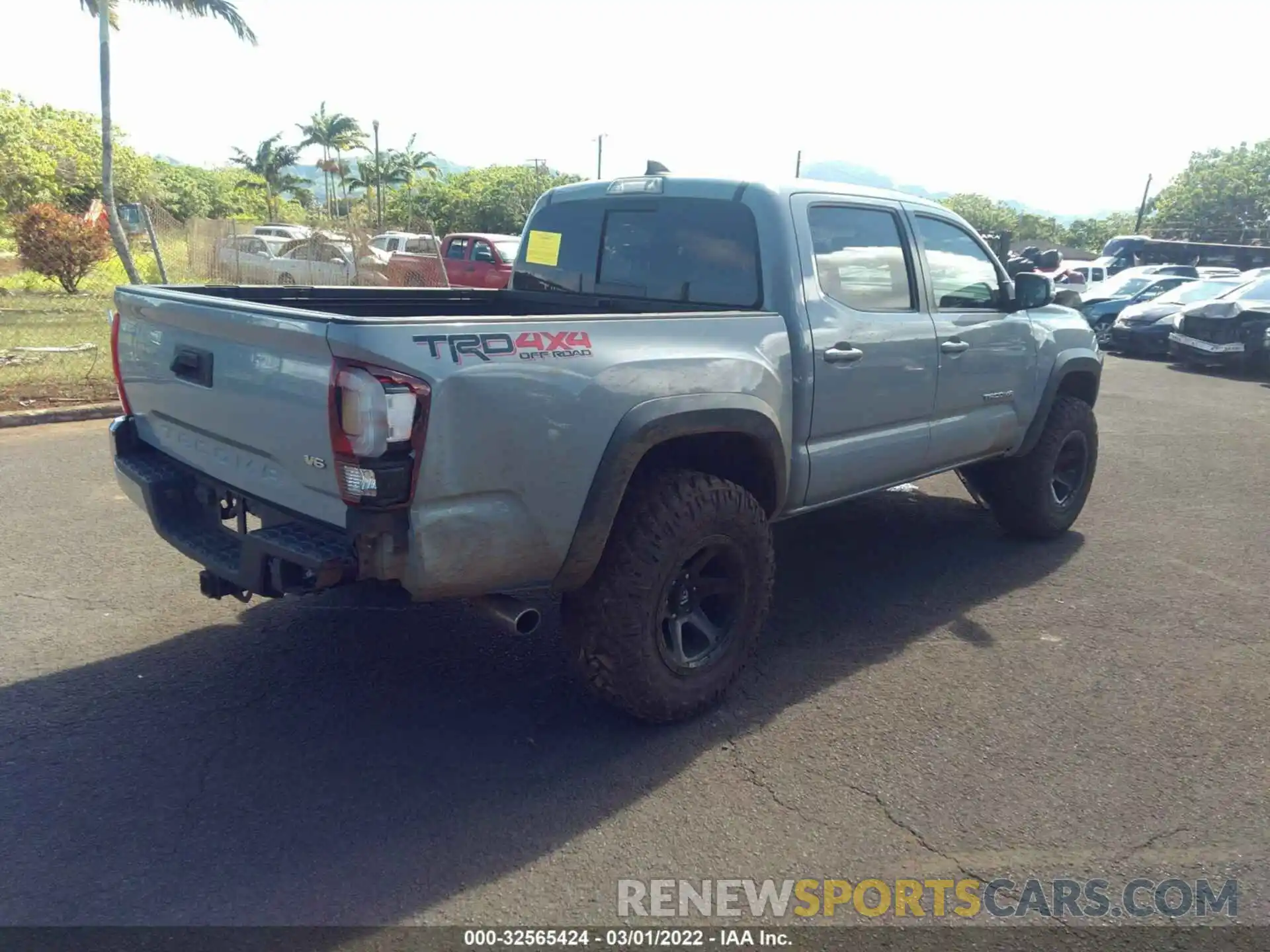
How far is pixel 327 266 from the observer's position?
16.1 meters

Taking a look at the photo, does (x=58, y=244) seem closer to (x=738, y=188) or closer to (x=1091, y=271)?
(x=738, y=188)

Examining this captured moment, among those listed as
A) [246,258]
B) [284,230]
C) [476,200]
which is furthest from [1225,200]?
[246,258]

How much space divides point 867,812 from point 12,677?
126 inches

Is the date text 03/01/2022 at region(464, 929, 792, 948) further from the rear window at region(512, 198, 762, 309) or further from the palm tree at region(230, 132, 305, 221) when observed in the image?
the palm tree at region(230, 132, 305, 221)

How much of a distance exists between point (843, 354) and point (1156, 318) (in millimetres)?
15295

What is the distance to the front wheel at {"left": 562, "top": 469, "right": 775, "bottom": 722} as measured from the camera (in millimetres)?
3230

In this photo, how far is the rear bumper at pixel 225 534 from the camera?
281cm

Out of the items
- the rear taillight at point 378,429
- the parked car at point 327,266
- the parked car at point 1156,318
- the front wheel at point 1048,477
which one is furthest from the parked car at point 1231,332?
the rear taillight at point 378,429

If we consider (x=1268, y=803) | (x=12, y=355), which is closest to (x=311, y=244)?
(x=12, y=355)

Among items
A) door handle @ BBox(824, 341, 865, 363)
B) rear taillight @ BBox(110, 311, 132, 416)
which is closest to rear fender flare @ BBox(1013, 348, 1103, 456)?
door handle @ BBox(824, 341, 865, 363)

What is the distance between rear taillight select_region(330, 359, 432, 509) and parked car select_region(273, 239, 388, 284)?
1377 centimetres

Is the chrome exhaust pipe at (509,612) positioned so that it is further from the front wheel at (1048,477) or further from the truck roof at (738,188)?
the front wheel at (1048,477)

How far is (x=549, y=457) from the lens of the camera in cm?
293

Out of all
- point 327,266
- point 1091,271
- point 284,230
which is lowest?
point 327,266
